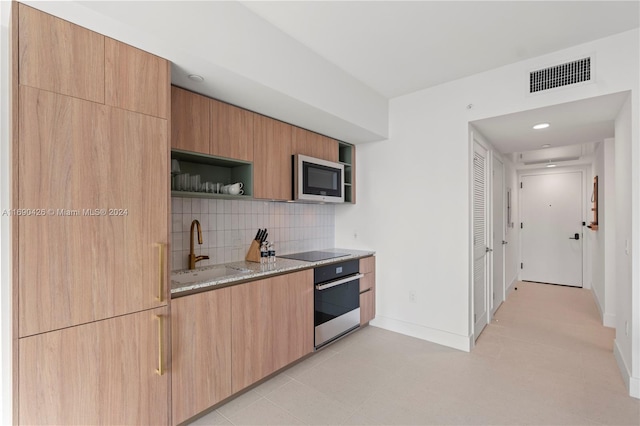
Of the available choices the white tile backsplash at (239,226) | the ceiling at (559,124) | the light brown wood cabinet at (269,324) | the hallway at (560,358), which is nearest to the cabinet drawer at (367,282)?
the white tile backsplash at (239,226)

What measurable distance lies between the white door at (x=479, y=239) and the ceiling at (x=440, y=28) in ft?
3.30

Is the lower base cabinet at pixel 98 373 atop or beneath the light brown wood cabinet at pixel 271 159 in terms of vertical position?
beneath

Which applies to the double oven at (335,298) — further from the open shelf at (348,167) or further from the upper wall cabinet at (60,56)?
the upper wall cabinet at (60,56)

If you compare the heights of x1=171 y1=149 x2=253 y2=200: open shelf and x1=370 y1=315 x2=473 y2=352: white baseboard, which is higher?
x1=171 y1=149 x2=253 y2=200: open shelf

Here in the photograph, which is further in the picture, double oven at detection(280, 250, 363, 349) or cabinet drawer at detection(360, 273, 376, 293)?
cabinet drawer at detection(360, 273, 376, 293)

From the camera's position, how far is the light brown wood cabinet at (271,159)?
8.27 ft

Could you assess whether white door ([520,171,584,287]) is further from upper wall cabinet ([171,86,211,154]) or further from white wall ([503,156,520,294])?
upper wall cabinet ([171,86,211,154])

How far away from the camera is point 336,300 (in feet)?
9.49

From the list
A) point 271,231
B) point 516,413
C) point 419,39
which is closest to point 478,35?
point 419,39

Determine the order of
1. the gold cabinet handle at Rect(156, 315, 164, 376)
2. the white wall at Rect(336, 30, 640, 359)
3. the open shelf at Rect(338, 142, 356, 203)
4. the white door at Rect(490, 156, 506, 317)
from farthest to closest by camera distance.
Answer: the white door at Rect(490, 156, 506, 317) → the open shelf at Rect(338, 142, 356, 203) → the white wall at Rect(336, 30, 640, 359) → the gold cabinet handle at Rect(156, 315, 164, 376)

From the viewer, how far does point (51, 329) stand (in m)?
1.28

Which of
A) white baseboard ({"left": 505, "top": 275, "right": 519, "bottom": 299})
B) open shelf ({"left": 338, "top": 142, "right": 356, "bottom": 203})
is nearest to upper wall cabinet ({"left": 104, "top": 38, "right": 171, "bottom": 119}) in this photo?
open shelf ({"left": 338, "top": 142, "right": 356, "bottom": 203})

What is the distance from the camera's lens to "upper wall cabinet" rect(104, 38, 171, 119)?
1457 millimetres

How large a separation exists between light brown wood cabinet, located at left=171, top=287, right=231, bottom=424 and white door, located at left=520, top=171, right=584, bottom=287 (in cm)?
593
